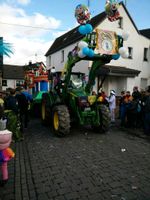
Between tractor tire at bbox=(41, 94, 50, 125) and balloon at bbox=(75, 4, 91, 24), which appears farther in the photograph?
tractor tire at bbox=(41, 94, 50, 125)

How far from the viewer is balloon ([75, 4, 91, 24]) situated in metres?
7.76

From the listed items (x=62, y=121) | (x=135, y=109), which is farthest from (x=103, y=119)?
(x=135, y=109)

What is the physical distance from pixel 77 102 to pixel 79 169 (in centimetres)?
368

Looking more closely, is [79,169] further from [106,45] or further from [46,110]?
[46,110]

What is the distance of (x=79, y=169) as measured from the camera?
5406mm

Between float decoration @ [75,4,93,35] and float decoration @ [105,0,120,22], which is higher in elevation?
float decoration @ [105,0,120,22]

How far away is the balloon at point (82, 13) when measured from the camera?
7755 millimetres

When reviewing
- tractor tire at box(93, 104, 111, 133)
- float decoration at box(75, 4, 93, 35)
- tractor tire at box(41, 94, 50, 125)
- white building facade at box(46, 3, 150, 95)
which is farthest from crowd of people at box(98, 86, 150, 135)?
white building facade at box(46, 3, 150, 95)

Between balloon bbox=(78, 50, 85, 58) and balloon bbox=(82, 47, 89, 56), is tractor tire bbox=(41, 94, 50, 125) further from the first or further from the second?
balloon bbox=(82, 47, 89, 56)

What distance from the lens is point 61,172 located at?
524 cm

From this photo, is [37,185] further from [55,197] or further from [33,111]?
[33,111]

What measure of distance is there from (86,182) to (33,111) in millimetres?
9599

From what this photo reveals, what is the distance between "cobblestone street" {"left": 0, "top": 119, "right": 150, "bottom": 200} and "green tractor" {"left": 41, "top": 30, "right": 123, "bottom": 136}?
1.98 feet

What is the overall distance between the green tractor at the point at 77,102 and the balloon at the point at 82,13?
1.25 metres
